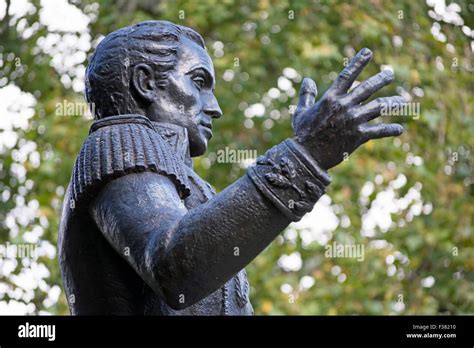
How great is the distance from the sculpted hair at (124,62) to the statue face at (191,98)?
4 centimetres

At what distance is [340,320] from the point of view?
5.09m

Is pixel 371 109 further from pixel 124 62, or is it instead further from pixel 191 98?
pixel 124 62

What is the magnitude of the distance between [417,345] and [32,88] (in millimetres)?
8883

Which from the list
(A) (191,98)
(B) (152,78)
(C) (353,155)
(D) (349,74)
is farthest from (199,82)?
(C) (353,155)

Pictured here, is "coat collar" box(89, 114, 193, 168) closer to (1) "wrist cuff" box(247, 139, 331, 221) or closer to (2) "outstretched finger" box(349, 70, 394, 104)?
(1) "wrist cuff" box(247, 139, 331, 221)

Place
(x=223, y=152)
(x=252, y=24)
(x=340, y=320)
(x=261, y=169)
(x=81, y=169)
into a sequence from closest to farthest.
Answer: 1. (x=261, y=169)
2. (x=81, y=169)
3. (x=340, y=320)
4. (x=223, y=152)
5. (x=252, y=24)

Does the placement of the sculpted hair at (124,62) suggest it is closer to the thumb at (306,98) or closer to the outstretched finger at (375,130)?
the thumb at (306,98)

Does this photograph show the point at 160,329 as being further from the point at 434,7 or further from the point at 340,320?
the point at 434,7

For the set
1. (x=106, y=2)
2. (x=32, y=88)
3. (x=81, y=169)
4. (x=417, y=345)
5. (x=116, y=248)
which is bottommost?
(x=417, y=345)

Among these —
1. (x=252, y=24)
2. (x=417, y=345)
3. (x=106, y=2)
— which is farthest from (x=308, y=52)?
(x=417, y=345)

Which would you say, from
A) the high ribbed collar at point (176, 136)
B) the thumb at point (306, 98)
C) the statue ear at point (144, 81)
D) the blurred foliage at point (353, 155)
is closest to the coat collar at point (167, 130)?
the high ribbed collar at point (176, 136)

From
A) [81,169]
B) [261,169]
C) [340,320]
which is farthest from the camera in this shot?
[340,320]

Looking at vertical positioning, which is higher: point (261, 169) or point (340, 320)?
point (261, 169)

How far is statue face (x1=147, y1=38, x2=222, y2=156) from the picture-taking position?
513 cm
